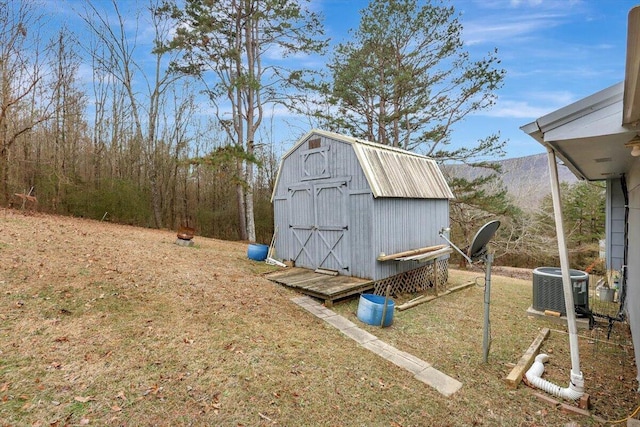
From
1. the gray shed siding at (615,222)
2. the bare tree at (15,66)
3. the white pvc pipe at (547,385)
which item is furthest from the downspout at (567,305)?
the bare tree at (15,66)

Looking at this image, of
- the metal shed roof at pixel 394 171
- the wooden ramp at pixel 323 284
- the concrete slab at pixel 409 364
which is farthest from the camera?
the metal shed roof at pixel 394 171

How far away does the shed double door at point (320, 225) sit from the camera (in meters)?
7.45

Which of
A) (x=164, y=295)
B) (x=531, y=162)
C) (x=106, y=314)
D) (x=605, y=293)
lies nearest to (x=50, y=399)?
(x=106, y=314)

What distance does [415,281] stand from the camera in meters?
8.38

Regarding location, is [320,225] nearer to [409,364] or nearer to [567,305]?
[409,364]

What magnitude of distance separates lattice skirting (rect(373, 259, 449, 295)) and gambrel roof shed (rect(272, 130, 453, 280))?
0.77 feet

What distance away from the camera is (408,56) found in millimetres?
13734

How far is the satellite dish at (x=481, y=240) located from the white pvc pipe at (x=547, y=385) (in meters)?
1.59

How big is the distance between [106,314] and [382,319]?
440 cm

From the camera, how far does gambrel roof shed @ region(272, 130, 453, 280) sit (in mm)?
7035

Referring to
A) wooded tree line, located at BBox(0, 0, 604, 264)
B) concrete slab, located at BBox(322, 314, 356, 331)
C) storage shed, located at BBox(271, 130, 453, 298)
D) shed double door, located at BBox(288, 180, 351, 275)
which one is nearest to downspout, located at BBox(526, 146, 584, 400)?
concrete slab, located at BBox(322, 314, 356, 331)

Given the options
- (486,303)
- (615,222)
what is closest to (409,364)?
(486,303)

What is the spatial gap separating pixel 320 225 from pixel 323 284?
5.56 ft

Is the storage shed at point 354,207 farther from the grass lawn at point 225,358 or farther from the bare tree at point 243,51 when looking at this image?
the bare tree at point 243,51
